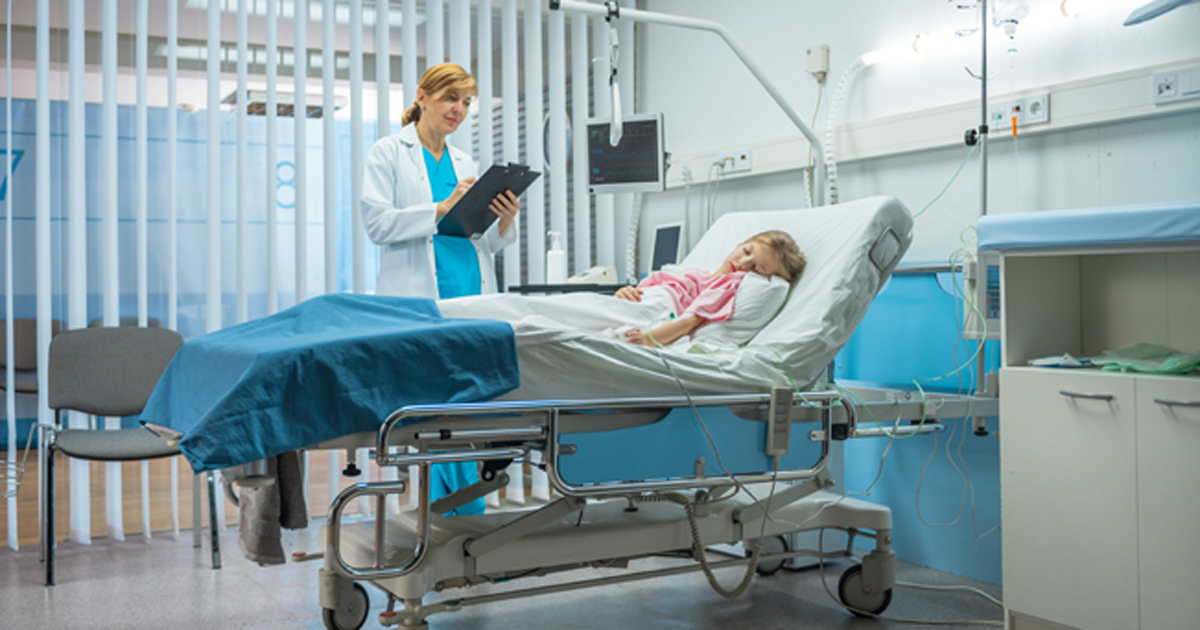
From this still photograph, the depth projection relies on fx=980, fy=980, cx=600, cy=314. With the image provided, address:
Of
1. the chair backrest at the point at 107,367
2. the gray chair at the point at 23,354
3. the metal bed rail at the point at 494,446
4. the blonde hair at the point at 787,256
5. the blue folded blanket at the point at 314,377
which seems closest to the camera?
the blue folded blanket at the point at 314,377

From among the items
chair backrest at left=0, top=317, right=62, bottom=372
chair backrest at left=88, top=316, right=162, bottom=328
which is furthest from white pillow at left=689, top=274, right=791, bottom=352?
chair backrest at left=0, top=317, right=62, bottom=372

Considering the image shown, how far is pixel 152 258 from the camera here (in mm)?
3480

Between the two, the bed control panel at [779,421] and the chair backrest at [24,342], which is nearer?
the bed control panel at [779,421]

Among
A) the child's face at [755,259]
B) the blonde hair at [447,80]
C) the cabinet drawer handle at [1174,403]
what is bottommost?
the cabinet drawer handle at [1174,403]

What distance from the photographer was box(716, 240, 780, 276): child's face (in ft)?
8.25

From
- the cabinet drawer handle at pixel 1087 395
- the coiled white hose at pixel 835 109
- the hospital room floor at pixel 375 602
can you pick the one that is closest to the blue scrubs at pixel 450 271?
the hospital room floor at pixel 375 602

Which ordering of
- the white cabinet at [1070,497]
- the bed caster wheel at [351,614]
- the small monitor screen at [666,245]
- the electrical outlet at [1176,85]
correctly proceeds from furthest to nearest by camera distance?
1. the small monitor screen at [666,245]
2. the electrical outlet at [1176,85]
3. the bed caster wheel at [351,614]
4. the white cabinet at [1070,497]

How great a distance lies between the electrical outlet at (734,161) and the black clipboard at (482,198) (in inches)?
42.8

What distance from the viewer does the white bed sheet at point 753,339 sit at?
1.87 metres

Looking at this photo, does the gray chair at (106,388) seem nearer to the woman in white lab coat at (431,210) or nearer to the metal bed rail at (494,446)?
the woman in white lab coat at (431,210)

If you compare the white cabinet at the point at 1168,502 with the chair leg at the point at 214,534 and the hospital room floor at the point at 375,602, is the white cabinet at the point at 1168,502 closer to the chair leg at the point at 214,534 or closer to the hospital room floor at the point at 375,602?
the hospital room floor at the point at 375,602

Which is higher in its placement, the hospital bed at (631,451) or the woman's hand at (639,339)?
the woman's hand at (639,339)

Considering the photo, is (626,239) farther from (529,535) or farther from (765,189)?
(529,535)

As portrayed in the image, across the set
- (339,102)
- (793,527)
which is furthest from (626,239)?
(793,527)
